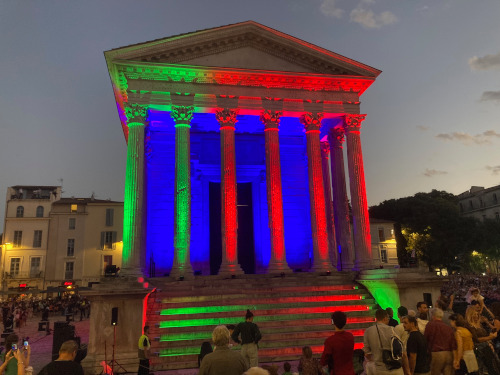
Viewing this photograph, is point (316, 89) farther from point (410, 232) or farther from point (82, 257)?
point (410, 232)

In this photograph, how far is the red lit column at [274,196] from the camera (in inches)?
752

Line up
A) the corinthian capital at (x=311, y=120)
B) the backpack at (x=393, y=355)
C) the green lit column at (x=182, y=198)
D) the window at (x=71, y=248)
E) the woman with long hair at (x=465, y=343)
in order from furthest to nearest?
1. the window at (x=71, y=248)
2. the corinthian capital at (x=311, y=120)
3. the green lit column at (x=182, y=198)
4. the woman with long hair at (x=465, y=343)
5. the backpack at (x=393, y=355)

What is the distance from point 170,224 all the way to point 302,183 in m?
8.25

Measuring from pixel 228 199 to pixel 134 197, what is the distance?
14.4 ft

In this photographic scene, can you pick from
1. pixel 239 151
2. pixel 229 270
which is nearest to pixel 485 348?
pixel 229 270

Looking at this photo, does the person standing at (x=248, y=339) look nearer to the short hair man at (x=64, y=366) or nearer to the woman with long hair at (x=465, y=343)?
the woman with long hair at (x=465, y=343)

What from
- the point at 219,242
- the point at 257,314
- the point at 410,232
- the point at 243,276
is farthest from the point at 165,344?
the point at 410,232

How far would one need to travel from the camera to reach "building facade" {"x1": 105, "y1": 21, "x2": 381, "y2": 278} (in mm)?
18922

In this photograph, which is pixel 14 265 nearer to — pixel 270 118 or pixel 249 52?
pixel 270 118

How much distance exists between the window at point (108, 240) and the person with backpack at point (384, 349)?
4352 cm

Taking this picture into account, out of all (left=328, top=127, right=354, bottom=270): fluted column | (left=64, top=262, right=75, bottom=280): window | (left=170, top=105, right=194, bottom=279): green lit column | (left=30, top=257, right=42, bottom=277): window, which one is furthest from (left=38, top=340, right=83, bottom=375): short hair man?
(left=30, top=257, right=42, bottom=277): window

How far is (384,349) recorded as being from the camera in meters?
5.64

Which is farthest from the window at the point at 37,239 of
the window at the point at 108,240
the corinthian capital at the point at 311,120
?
the corinthian capital at the point at 311,120

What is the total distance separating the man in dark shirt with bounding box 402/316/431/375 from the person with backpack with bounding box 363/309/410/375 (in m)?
0.24
